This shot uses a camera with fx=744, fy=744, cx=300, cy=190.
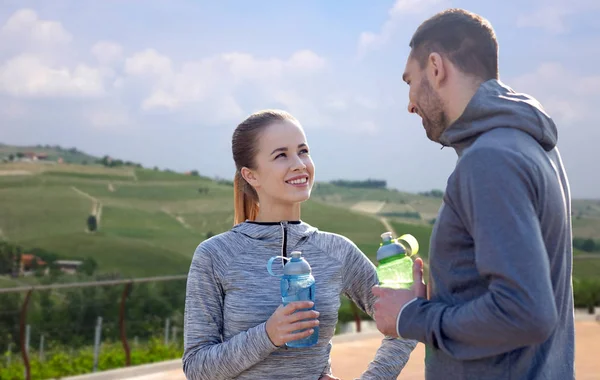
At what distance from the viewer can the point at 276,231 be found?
2561 millimetres

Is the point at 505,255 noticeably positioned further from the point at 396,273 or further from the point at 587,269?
the point at 587,269

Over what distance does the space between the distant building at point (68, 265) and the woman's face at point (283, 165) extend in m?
19.2

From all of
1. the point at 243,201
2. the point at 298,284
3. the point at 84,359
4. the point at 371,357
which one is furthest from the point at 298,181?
the point at 84,359

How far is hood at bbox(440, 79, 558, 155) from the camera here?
1.76m

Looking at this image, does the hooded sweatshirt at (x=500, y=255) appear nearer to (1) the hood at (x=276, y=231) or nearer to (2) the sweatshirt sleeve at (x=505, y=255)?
(2) the sweatshirt sleeve at (x=505, y=255)

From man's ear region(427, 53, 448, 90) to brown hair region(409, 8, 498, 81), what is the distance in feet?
0.06

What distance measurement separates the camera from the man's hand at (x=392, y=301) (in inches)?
74.2

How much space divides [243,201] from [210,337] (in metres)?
0.59

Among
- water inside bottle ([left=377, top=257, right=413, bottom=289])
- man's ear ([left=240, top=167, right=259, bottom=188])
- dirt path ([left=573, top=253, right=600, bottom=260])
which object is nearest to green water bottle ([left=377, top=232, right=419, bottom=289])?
water inside bottle ([left=377, top=257, right=413, bottom=289])

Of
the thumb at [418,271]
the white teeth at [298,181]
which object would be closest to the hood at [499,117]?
the thumb at [418,271]

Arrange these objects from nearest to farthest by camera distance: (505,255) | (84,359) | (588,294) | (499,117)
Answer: (505,255) < (499,117) < (84,359) < (588,294)

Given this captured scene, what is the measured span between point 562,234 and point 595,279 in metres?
12.9

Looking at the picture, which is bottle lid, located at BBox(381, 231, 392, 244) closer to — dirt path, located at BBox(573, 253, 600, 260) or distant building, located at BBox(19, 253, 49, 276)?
dirt path, located at BBox(573, 253, 600, 260)

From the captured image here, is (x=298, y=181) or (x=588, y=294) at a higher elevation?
(x=298, y=181)
